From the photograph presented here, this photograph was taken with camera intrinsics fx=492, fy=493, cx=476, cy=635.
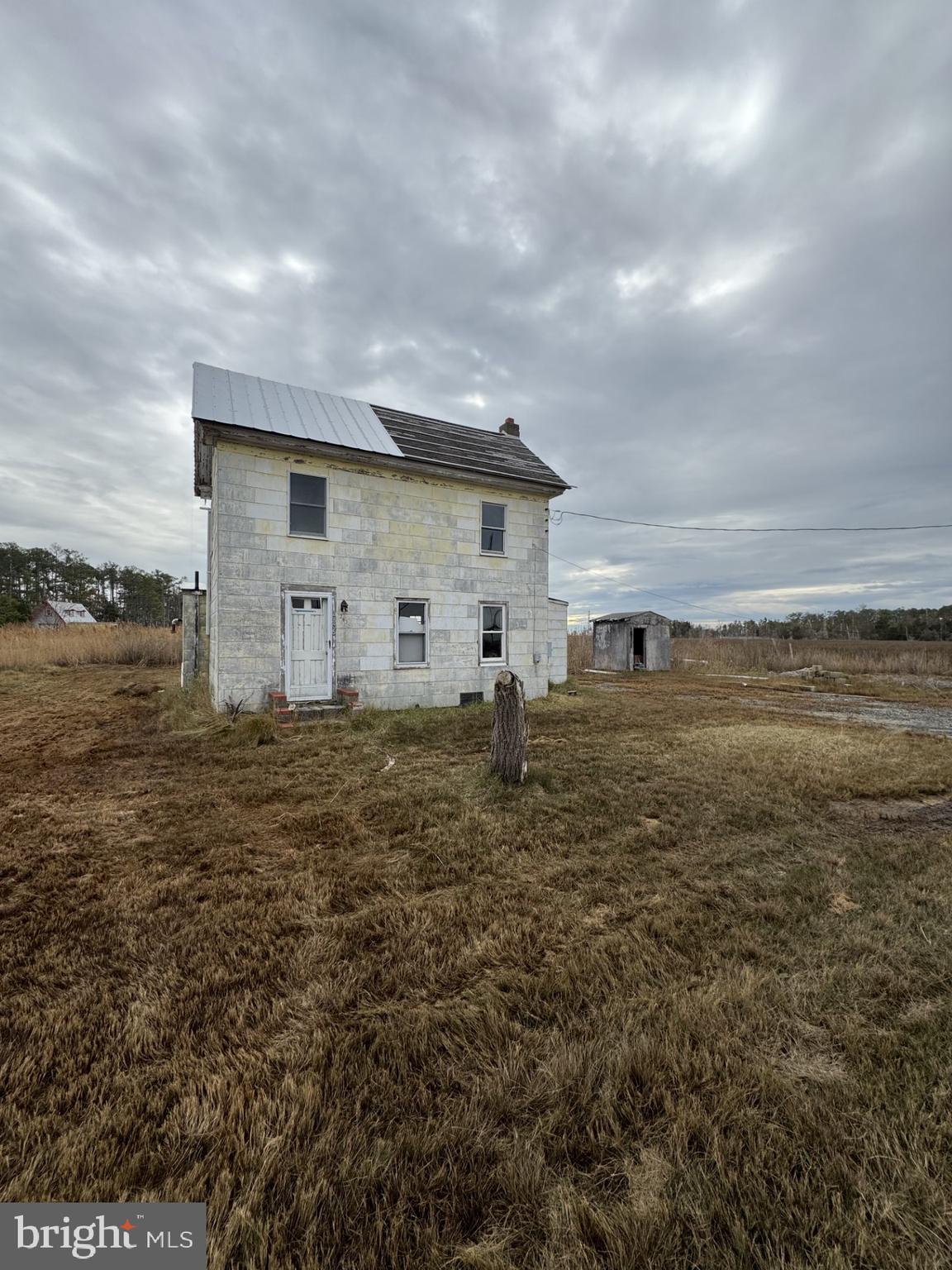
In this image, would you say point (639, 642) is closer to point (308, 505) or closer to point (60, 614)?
point (308, 505)

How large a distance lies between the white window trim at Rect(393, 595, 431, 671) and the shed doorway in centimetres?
1608

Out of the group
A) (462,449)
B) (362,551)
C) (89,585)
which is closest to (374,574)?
(362,551)

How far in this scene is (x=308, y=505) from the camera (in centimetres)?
1062

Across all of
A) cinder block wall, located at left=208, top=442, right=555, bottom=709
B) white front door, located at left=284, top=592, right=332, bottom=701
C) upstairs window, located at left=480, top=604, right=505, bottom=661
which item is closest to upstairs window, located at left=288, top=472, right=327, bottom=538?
cinder block wall, located at left=208, top=442, right=555, bottom=709

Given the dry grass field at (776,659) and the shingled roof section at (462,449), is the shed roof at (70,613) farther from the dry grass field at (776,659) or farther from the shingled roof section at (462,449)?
the shingled roof section at (462,449)

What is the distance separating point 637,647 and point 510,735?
69.6ft

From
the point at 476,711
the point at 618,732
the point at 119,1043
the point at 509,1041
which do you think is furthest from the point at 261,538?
the point at 509,1041

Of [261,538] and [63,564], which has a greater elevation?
[63,564]

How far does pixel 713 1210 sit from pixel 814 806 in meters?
5.03

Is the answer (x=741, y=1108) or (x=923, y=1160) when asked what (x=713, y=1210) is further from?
(x=923, y=1160)

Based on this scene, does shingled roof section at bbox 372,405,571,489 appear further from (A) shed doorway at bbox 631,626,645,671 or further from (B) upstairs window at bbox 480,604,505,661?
(A) shed doorway at bbox 631,626,645,671

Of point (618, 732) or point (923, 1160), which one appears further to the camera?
point (618, 732)

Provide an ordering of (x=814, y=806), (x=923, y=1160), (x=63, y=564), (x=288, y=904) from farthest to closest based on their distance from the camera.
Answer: (x=63, y=564), (x=814, y=806), (x=288, y=904), (x=923, y=1160)

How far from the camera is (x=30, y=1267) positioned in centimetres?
145
